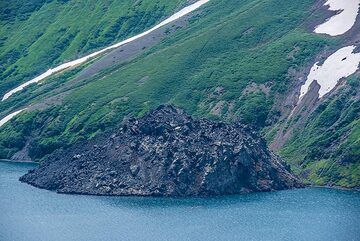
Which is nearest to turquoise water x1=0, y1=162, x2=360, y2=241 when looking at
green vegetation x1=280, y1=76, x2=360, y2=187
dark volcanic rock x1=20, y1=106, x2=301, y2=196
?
dark volcanic rock x1=20, y1=106, x2=301, y2=196

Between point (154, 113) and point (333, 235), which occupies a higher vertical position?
point (154, 113)

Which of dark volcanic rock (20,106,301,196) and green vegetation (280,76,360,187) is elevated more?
dark volcanic rock (20,106,301,196)

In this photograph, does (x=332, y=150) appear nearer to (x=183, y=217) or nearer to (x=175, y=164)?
(x=175, y=164)

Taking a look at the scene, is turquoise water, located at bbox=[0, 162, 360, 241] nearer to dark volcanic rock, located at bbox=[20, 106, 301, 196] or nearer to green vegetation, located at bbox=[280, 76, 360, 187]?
dark volcanic rock, located at bbox=[20, 106, 301, 196]

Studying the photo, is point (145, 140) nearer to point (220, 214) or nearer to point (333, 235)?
point (220, 214)

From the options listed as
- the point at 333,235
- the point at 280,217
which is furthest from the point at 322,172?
the point at 333,235

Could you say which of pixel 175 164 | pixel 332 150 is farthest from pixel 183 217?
pixel 332 150
